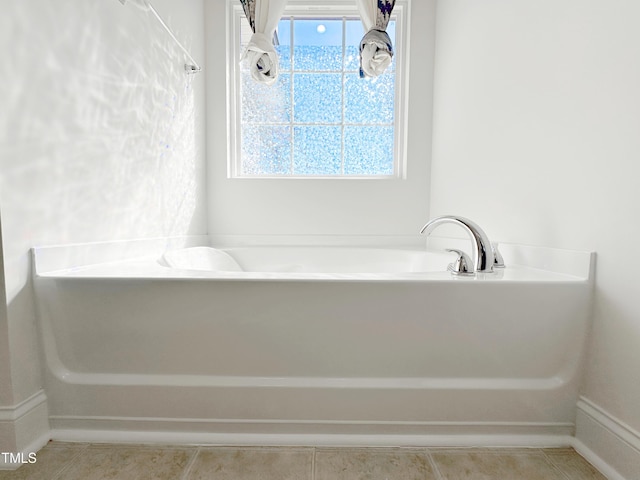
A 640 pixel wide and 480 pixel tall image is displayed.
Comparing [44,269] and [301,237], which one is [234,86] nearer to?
[301,237]

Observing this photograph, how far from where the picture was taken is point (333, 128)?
219 centimetres

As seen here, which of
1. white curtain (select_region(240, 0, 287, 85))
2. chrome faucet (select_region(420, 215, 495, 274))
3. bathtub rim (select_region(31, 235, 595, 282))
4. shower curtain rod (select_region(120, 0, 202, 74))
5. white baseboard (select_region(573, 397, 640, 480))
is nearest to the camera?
white baseboard (select_region(573, 397, 640, 480))

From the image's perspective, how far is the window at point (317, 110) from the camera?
213 centimetres

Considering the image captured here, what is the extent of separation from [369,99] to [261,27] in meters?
0.80

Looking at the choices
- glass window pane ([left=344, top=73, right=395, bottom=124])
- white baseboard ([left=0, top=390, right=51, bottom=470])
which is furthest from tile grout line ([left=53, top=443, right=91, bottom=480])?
glass window pane ([left=344, top=73, right=395, bottom=124])

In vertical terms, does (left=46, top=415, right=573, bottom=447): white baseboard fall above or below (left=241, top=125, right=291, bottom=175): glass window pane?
below

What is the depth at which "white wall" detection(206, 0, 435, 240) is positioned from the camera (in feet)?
6.88

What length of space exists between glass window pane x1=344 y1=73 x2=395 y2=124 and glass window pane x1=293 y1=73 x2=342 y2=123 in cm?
6

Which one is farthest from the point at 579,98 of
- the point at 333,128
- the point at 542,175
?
the point at 333,128

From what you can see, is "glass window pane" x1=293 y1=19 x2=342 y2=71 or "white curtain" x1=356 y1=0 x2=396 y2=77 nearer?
"white curtain" x1=356 y1=0 x2=396 y2=77

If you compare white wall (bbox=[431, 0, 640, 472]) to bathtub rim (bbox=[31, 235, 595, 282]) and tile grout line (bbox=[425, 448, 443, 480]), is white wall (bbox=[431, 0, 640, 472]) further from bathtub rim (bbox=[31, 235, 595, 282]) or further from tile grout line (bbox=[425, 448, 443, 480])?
tile grout line (bbox=[425, 448, 443, 480])

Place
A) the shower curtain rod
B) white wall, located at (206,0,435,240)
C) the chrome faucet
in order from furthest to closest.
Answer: white wall, located at (206,0,435,240) < the shower curtain rod < the chrome faucet

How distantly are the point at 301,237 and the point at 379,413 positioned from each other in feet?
4.20

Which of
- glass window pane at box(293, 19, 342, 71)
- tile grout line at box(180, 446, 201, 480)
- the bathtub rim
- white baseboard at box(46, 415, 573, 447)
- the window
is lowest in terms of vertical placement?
tile grout line at box(180, 446, 201, 480)
